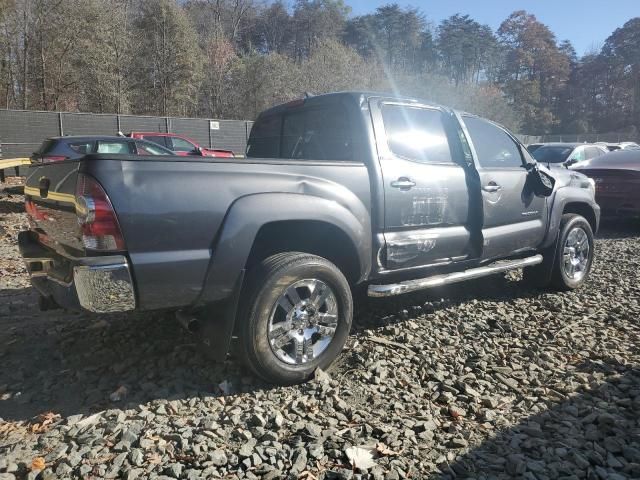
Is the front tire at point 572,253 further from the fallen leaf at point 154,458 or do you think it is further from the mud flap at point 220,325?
the fallen leaf at point 154,458

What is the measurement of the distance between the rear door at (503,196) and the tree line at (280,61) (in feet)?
90.3

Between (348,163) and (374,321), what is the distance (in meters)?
1.58

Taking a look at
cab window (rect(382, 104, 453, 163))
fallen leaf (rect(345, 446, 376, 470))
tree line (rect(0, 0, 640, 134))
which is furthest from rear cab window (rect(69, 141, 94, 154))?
tree line (rect(0, 0, 640, 134))

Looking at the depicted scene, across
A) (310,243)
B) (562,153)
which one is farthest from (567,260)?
(562,153)

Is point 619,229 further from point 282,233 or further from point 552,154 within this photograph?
point 282,233

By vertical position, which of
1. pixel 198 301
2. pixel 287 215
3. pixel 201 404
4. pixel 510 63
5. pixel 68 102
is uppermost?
pixel 510 63

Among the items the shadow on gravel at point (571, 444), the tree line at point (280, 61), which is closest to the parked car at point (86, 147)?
the shadow on gravel at point (571, 444)

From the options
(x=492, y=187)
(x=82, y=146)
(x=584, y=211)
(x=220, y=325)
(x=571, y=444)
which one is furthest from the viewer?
(x=82, y=146)

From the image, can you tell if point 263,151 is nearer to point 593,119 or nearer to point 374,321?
point 374,321

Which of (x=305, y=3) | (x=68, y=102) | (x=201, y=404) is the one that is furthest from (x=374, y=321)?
(x=305, y=3)

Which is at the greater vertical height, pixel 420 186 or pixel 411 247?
pixel 420 186

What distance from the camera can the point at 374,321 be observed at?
452 cm

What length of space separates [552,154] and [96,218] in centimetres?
1351

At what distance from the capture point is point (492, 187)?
15.0ft
